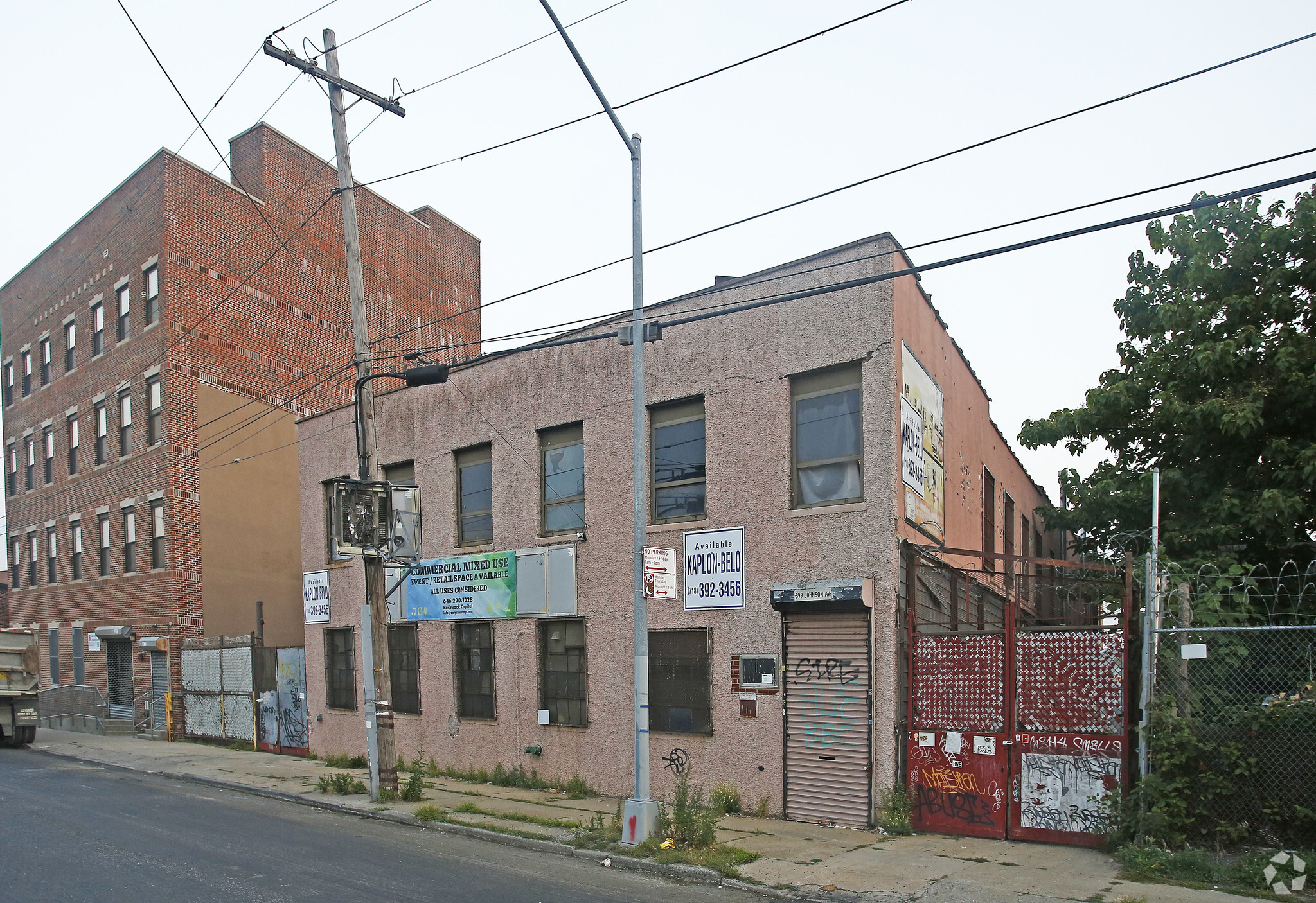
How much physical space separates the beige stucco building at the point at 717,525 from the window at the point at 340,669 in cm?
157

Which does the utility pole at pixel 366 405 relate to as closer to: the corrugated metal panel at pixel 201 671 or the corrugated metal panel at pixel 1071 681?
the corrugated metal panel at pixel 1071 681

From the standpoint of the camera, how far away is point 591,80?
37.1ft

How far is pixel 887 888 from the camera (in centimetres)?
887

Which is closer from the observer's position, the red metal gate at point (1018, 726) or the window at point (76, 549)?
the red metal gate at point (1018, 726)

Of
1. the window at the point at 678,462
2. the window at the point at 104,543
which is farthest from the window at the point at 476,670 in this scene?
the window at the point at 104,543

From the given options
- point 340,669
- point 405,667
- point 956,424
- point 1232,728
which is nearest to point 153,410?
point 340,669

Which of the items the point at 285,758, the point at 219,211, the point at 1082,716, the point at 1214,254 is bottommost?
the point at 285,758

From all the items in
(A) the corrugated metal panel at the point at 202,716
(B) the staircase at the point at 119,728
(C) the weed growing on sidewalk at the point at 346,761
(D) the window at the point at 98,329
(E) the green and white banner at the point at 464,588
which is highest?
(D) the window at the point at 98,329

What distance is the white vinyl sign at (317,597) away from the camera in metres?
19.5

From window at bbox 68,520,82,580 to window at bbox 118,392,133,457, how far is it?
393cm

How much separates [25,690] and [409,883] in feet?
61.4

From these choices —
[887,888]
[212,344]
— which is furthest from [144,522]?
[887,888]

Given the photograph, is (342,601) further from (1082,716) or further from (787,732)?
(1082,716)

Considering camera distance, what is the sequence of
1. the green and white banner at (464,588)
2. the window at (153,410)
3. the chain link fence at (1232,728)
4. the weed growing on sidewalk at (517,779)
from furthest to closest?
the window at (153,410) → the green and white banner at (464,588) → the weed growing on sidewalk at (517,779) → the chain link fence at (1232,728)
